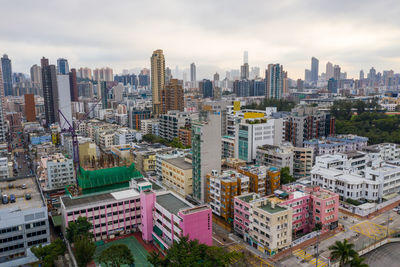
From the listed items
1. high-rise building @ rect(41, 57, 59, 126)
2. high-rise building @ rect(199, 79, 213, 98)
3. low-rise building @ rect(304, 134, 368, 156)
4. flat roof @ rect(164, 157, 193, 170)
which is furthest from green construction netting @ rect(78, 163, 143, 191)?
high-rise building @ rect(199, 79, 213, 98)

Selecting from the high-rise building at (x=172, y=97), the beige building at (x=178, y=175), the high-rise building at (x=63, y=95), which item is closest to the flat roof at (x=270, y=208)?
the beige building at (x=178, y=175)

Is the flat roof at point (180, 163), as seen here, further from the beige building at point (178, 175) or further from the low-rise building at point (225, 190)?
the low-rise building at point (225, 190)

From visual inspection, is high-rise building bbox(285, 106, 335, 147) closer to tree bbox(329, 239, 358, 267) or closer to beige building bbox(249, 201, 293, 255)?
beige building bbox(249, 201, 293, 255)

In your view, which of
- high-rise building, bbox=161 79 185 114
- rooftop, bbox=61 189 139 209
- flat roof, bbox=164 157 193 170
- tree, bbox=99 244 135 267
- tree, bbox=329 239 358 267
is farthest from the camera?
high-rise building, bbox=161 79 185 114

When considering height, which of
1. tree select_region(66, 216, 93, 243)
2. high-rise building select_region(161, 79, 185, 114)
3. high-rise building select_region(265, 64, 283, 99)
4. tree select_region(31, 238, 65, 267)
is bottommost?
tree select_region(31, 238, 65, 267)

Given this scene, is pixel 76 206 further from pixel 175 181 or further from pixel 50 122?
pixel 50 122

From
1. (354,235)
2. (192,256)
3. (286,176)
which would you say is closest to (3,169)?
(192,256)

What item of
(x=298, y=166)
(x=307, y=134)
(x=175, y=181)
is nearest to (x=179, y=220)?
(x=175, y=181)

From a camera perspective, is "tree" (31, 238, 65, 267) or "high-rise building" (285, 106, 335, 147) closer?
"tree" (31, 238, 65, 267)
